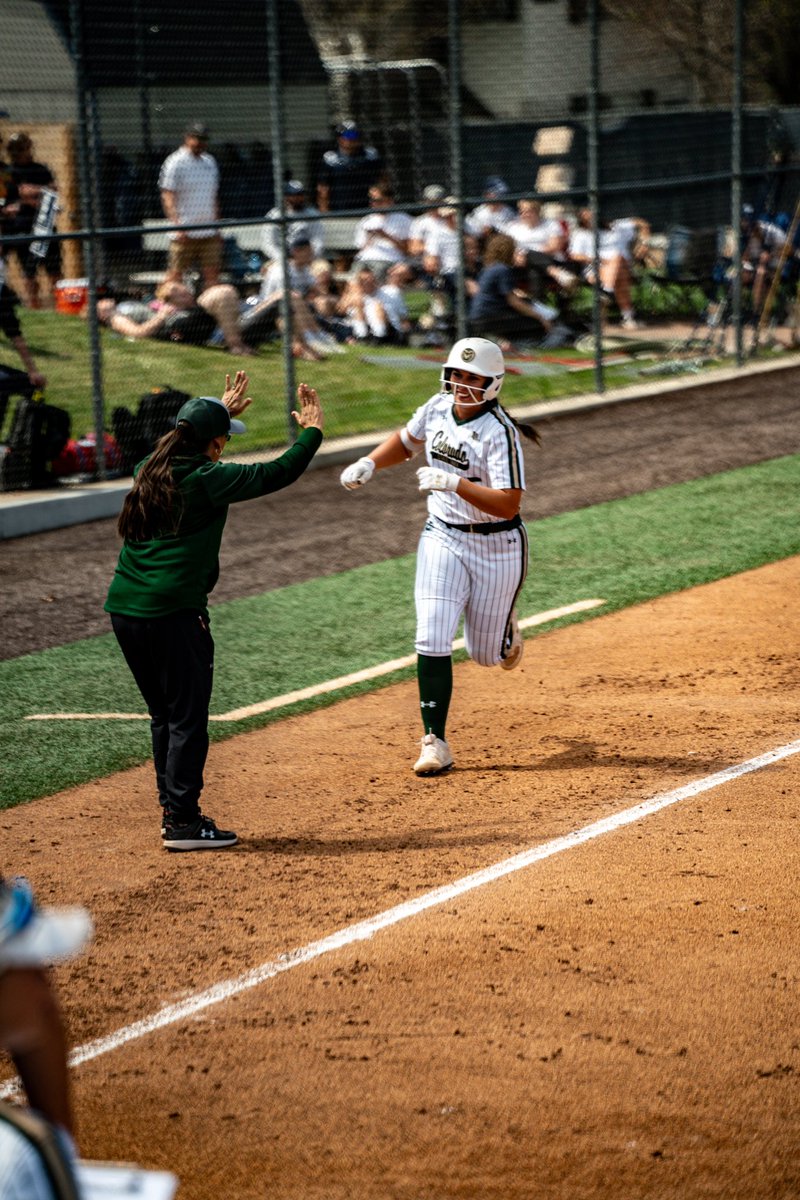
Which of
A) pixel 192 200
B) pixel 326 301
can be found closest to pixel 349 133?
pixel 326 301

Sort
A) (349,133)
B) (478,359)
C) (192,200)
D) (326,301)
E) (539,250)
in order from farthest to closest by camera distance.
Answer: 1. (539,250)
2. (326,301)
3. (349,133)
4. (192,200)
5. (478,359)

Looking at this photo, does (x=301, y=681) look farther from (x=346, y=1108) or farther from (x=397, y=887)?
(x=346, y=1108)

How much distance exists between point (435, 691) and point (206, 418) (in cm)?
172

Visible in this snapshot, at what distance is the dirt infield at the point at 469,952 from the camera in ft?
12.9

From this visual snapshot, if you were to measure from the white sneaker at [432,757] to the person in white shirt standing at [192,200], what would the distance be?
29.1ft

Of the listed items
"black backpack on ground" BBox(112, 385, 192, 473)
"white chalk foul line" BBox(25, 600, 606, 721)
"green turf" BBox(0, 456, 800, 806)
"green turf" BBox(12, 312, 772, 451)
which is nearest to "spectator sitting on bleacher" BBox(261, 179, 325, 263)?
"green turf" BBox(12, 312, 772, 451)

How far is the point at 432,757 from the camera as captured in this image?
22.3ft

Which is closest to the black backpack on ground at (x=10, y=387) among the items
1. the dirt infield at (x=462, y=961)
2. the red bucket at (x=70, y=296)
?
the red bucket at (x=70, y=296)

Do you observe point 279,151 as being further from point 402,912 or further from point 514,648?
point 402,912

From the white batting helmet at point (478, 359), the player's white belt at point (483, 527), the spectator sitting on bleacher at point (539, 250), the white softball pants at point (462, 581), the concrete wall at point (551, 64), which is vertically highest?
the concrete wall at point (551, 64)

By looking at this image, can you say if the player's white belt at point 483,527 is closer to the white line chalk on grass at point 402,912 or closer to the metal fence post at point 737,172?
the white line chalk on grass at point 402,912

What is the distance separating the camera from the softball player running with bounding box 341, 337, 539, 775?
6680 millimetres

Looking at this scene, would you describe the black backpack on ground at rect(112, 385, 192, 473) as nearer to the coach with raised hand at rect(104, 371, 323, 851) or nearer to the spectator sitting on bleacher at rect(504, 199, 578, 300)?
the spectator sitting on bleacher at rect(504, 199, 578, 300)

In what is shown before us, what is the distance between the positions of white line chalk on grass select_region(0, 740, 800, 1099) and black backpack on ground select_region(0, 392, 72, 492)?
25.2 ft
